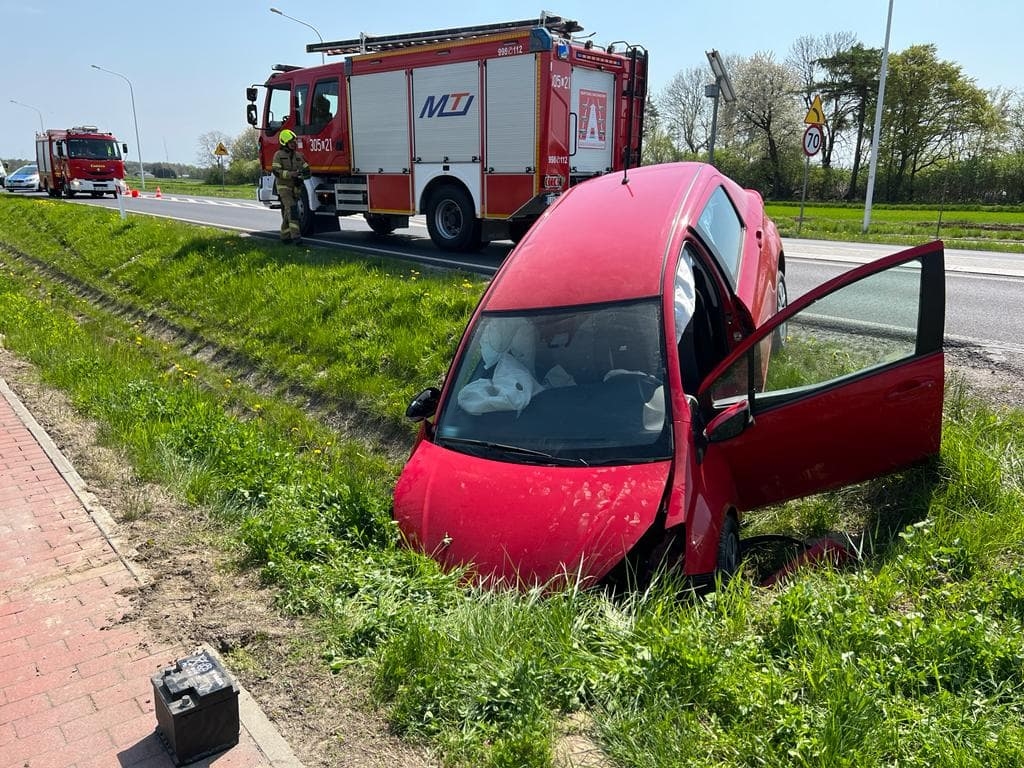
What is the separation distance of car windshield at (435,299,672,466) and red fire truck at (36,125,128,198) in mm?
34522

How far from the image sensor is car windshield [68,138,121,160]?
110 ft

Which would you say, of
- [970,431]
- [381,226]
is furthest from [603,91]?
[970,431]

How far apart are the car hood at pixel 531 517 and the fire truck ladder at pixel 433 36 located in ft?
33.2

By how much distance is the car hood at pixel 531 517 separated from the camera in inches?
131

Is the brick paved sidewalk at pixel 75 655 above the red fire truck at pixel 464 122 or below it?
below

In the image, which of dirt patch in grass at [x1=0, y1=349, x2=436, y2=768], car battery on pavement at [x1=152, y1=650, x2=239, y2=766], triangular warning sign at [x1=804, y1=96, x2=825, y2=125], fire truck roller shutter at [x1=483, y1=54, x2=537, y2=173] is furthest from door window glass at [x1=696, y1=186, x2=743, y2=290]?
triangular warning sign at [x1=804, y1=96, x2=825, y2=125]

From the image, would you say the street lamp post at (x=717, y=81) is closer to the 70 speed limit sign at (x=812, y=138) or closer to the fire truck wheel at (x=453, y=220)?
the fire truck wheel at (x=453, y=220)

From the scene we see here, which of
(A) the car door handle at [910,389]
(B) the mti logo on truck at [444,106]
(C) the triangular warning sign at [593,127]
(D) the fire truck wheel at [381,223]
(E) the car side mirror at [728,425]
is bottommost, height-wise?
(E) the car side mirror at [728,425]

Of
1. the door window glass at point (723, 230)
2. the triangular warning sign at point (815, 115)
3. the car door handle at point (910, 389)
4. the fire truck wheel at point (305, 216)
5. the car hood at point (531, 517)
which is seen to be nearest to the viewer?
the car hood at point (531, 517)

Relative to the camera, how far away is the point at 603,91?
42.6 ft

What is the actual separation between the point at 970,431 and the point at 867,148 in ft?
166

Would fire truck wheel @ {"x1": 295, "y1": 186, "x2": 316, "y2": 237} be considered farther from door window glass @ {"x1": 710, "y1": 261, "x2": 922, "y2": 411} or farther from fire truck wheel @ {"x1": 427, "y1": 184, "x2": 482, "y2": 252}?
door window glass @ {"x1": 710, "y1": 261, "x2": 922, "y2": 411}

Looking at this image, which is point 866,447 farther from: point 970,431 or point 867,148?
point 867,148

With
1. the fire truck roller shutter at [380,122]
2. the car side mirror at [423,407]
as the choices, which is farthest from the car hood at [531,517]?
the fire truck roller shutter at [380,122]
